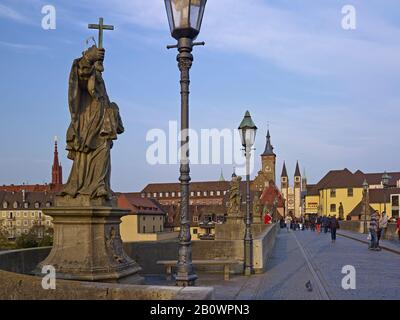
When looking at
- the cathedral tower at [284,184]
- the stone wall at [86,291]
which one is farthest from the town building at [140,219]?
the stone wall at [86,291]

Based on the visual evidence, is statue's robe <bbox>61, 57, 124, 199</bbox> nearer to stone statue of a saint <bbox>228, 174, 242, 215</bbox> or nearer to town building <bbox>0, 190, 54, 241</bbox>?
stone statue of a saint <bbox>228, 174, 242, 215</bbox>

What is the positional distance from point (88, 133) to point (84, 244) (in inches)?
69.2

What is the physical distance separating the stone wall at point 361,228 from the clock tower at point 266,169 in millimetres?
87804

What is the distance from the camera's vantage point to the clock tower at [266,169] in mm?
145900

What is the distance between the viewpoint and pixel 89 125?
28.2ft

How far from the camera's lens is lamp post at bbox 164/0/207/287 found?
7.09m

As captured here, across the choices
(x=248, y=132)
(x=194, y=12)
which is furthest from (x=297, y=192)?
(x=194, y=12)

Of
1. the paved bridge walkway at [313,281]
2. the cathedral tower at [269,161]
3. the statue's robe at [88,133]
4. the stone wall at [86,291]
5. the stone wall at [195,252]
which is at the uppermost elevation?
the cathedral tower at [269,161]

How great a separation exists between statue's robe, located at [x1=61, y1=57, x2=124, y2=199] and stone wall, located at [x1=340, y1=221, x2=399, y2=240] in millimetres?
25254

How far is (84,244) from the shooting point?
820 centimetres

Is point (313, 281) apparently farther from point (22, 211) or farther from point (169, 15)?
point (22, 211)

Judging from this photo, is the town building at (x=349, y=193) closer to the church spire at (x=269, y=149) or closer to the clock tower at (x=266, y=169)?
the clock tower at (x=266, y=169)
